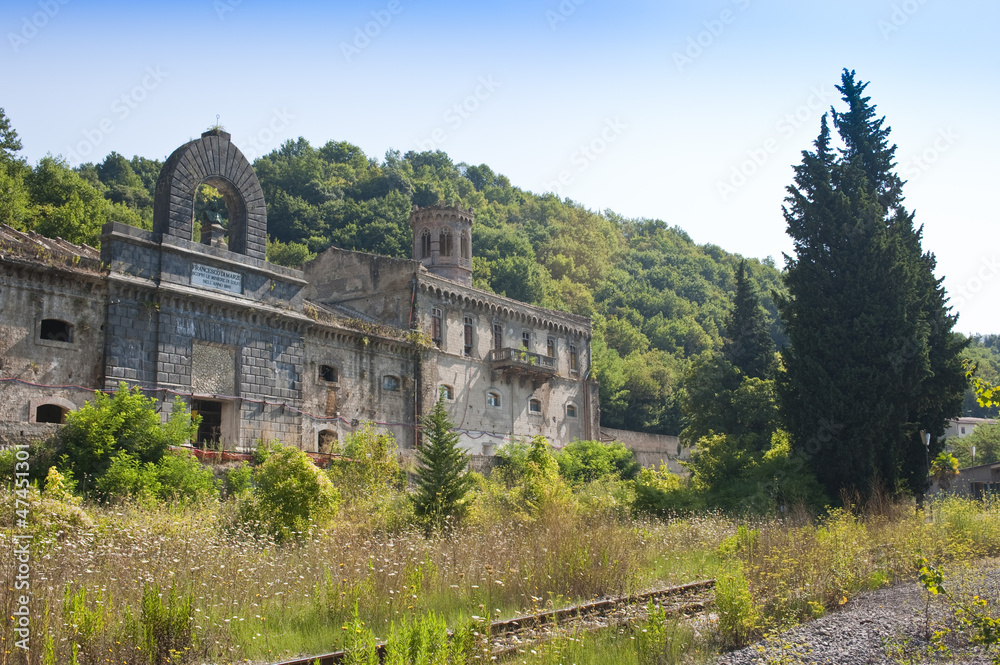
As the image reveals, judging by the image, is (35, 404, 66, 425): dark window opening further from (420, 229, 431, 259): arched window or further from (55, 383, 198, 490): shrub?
(420, 229, 431, 259): arched window

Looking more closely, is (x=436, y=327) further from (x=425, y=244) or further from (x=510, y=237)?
(x=510, y=237)

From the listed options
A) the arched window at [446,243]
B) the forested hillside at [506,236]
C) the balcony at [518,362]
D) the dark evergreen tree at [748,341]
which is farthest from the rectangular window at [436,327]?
the dark evergreen tree at [748,341]

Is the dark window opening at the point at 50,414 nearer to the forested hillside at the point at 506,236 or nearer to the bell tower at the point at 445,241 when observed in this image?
the forested hillside at the point at 506,236

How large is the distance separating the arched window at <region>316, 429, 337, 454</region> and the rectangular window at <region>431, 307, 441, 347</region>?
23.8 feet

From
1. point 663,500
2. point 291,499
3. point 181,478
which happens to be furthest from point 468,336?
point 291,499

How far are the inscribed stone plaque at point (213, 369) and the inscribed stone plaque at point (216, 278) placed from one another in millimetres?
1724

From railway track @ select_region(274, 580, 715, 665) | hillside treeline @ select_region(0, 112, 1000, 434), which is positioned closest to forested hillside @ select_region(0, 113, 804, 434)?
hillside treeline @ select_region(0, 112, 1000, 434)

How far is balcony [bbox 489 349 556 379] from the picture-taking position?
3672 cm

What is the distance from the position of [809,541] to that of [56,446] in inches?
Result: 624

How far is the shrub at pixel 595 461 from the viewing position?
3431 cm

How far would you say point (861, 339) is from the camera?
77.2ft

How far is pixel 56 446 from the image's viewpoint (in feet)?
61.7

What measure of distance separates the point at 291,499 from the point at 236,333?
10.5 meters

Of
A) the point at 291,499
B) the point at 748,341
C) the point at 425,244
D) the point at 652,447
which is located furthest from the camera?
the point at 652,447
